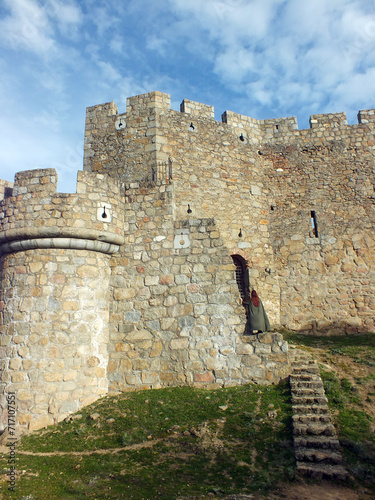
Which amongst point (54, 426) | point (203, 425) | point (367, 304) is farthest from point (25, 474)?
point (367, 304)

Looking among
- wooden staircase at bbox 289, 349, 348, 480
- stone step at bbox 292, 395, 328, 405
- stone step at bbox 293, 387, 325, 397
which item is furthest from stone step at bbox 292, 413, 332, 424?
stone step at bbox 293, 387, 325, 397

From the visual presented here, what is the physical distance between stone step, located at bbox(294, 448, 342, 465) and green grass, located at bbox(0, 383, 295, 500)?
→ 0.48 feet

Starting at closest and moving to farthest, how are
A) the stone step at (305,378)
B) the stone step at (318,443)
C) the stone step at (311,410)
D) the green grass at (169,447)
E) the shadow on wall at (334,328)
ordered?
1. the green grass at (169,447)
2. the stone step at (318,443)
3. the stone step at (311,410)
4. the stone step at (305,378)
5. the shadow on wall at (334,328)

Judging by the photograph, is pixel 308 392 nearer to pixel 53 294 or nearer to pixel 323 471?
pixel 323 471

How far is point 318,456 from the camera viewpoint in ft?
17.4

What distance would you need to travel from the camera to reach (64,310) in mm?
7676

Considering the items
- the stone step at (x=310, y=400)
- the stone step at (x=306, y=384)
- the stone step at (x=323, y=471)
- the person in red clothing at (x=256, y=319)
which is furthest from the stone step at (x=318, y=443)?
the person in red clothing at (x=256, y=319)

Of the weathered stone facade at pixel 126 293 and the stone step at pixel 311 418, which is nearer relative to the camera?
the stone step at pixel 311 418

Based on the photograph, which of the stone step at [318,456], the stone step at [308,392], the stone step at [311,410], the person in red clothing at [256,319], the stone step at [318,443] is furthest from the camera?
the person in red clothing at [256,319]

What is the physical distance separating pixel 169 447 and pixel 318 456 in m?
2.17

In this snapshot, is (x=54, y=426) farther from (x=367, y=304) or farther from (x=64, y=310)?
(x=367, y=304)

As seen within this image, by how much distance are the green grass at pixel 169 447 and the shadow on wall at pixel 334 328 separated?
4.92 metres

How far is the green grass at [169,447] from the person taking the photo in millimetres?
4898

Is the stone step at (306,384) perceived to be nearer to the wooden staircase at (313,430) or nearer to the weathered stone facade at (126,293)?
the wooden staircase at (313,430)
